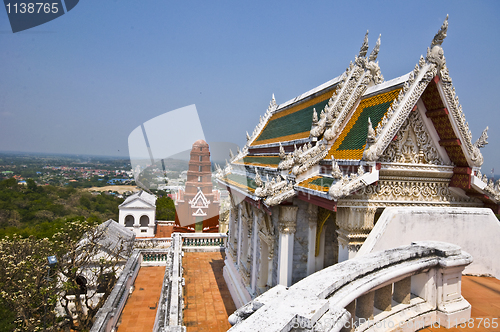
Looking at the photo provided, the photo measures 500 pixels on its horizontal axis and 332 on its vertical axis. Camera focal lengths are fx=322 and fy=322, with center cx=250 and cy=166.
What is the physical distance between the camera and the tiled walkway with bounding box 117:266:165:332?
12252 mm

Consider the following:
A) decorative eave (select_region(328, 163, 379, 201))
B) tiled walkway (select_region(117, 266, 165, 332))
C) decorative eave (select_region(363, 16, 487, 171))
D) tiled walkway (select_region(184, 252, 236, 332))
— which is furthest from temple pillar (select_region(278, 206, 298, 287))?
tiled walkway (select_region(117, 266, 165, 332))

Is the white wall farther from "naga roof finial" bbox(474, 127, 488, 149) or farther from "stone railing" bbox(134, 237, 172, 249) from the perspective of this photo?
"naga roof finial" bbox(474, 127, 488, 149)

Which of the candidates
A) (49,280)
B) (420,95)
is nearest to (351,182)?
(420,95)

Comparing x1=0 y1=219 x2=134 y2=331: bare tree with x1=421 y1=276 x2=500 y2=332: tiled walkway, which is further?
x1=0 y1=219 x2=134 y2=331: bare tree

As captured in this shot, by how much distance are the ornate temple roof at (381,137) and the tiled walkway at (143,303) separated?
7635 millimetres

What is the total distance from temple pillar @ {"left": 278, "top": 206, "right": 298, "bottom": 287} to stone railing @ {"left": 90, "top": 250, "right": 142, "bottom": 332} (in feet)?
20.3

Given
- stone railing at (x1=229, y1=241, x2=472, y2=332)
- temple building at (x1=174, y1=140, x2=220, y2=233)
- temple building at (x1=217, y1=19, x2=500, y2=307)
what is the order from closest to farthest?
1. stone railing at (x1=229, y1=241, x2=472, y2=332)
2. temple building at (x1=217, y1=19, x2=500, y2=307)
3. temple building at (x1=174, y1=140, x2=220, y2=233)

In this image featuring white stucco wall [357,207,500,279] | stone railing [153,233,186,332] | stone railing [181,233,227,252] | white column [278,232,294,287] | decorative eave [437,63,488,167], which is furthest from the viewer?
stone railing [181,233,227,252]

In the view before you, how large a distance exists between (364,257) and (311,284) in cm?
125

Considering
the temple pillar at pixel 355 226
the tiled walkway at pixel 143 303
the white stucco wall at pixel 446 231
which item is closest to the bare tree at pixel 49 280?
the tiled walkway at pixel 143 303

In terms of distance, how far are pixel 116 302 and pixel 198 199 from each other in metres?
19.8

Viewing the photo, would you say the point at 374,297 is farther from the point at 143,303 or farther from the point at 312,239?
the point at 143,303

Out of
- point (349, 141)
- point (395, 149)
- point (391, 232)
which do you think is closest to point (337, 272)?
point (391, 232)

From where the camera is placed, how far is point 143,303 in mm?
Answer: 14172
